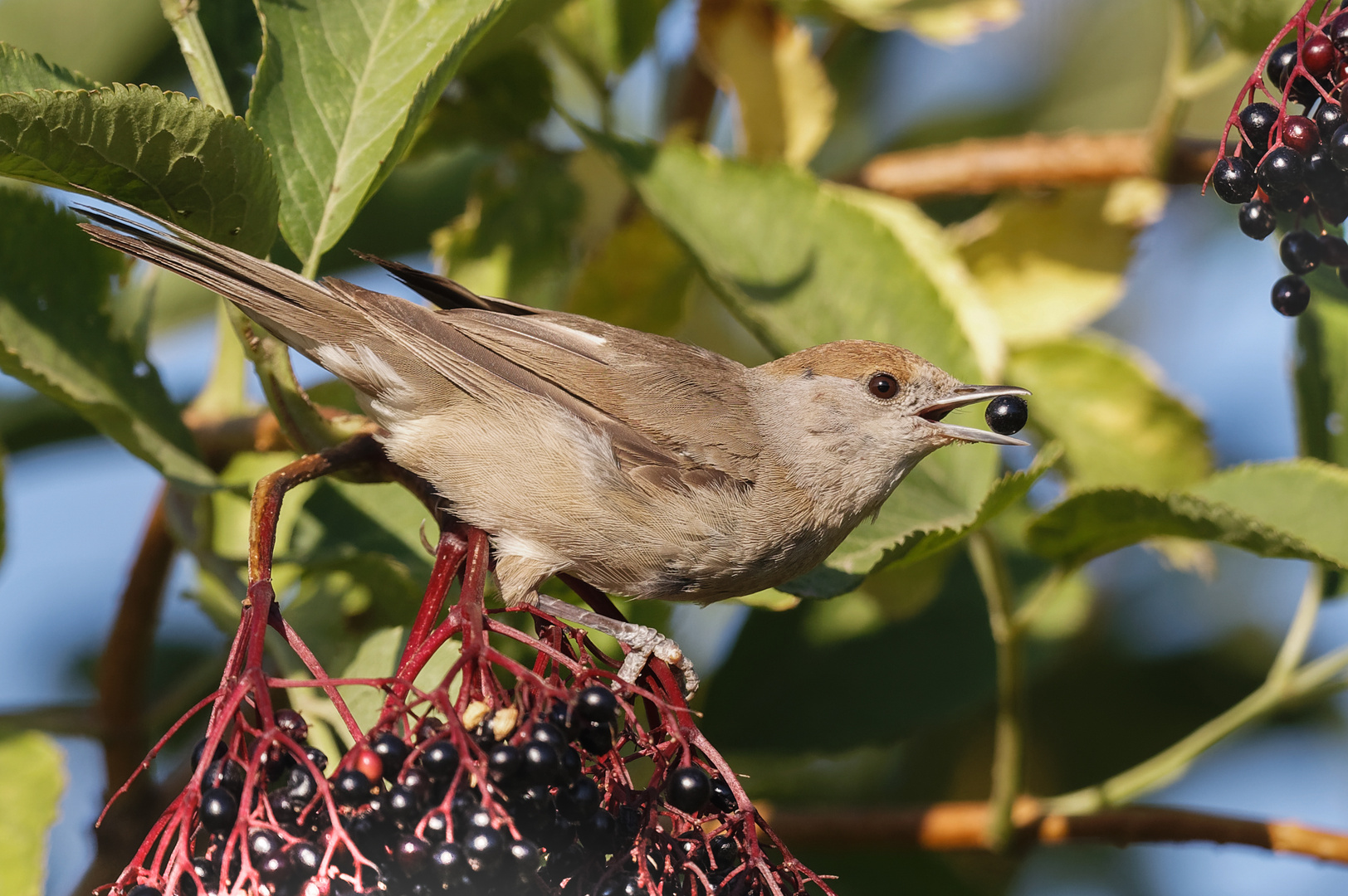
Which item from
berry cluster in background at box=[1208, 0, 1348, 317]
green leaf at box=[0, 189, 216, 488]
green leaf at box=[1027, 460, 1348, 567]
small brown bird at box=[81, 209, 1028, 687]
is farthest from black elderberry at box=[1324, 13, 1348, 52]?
green leaf at box=[0, 189, 216, 488]

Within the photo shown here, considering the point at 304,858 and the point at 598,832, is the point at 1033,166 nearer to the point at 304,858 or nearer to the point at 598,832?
the point at 598,832

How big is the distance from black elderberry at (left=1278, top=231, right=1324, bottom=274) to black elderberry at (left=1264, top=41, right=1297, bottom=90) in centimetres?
35

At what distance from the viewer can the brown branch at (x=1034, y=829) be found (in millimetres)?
3338

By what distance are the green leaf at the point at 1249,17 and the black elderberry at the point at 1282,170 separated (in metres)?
0.88

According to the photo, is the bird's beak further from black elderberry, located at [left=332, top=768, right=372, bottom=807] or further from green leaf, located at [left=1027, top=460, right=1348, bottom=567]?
black elderberry, located at [left=332, top=768, right=372, bottom=807]

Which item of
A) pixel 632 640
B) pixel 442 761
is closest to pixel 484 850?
pixel 442 761

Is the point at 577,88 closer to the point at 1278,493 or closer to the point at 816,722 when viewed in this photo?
the point at 816,722

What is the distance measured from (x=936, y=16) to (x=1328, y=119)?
6.21 feet

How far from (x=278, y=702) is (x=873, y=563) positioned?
4.62 feet

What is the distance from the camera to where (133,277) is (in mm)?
3432

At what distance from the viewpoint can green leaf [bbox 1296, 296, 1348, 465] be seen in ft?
11.4

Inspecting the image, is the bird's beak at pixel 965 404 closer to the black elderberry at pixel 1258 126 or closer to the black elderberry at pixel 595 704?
the black elderberry at pixel 1258 126

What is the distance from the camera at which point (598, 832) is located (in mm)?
2039

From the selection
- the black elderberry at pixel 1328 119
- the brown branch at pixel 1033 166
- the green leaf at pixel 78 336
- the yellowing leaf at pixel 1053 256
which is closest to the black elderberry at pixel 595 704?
the green leaf at pixel 78 336
